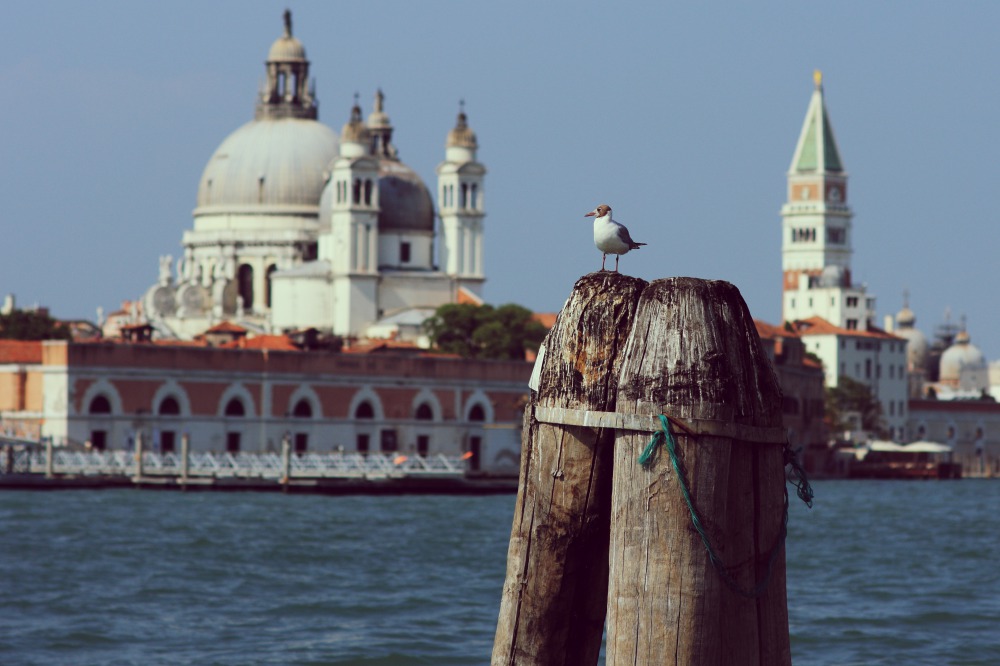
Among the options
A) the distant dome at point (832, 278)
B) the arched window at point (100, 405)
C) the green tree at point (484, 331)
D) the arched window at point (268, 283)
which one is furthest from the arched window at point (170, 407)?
the distant dome at point (832, 278)

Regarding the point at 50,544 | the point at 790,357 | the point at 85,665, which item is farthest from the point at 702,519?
the point at 790,357

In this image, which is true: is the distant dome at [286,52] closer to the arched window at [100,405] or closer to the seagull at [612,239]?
the arched window at [100,405]

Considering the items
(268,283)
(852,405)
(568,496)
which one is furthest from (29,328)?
(568,496)

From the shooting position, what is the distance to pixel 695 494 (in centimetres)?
584

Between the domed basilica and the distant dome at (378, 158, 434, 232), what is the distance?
55 mm

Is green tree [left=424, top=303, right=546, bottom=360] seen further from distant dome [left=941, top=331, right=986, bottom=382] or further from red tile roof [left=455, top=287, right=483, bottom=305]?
distant dome [left=941, top=331, right=986, bottom=382]

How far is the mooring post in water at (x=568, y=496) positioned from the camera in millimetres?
6094

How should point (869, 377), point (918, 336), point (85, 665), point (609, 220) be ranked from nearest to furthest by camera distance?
1. point (609, 220)
2. point (85, 665)
3. point (869, 377)
4. point (918, 336)

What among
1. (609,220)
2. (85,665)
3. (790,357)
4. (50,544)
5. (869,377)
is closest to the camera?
(609,220)

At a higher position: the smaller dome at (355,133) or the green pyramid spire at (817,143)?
the green pyramid spire at (817,143)

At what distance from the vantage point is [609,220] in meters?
6.88

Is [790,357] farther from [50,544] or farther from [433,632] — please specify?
[433,632]

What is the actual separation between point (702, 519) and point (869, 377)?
92288mm

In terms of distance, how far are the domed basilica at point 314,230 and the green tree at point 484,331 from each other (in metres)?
4.10
